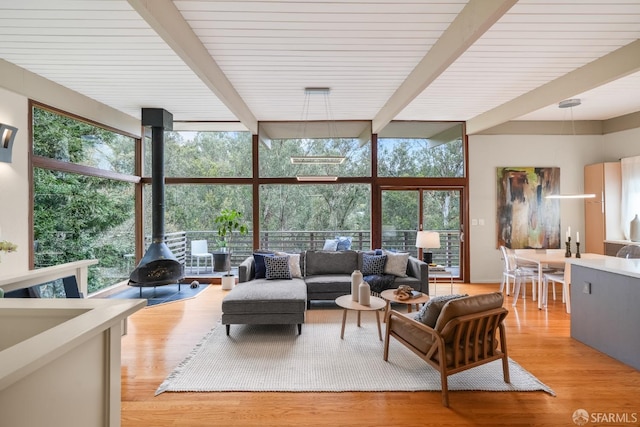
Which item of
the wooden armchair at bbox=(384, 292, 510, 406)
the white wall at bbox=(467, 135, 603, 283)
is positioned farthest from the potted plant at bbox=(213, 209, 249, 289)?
the white wall at bbox=(467, 135, 603, 283)

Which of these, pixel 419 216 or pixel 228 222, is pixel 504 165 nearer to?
pixel 419 216

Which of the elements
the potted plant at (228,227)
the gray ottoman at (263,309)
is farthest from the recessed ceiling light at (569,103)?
the potted plant at (228,227)

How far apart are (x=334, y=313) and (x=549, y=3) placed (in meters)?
3.95

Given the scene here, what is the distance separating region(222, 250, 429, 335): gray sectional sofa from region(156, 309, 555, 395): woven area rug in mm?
253

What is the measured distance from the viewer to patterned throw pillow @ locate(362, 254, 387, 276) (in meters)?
4.99

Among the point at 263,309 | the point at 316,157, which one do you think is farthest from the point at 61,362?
the point at 316,157

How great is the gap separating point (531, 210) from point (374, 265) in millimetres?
3509

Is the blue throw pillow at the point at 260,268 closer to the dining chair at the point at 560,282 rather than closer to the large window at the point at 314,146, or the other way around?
the large window at the point at 314,146

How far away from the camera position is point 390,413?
2320 millimetres

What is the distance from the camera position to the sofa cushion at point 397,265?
4926 millimetres

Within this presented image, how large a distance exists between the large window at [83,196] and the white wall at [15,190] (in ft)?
0.73

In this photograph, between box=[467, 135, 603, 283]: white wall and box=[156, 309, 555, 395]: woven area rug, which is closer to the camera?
box=[156, 309, 555, 395]: woven area rug

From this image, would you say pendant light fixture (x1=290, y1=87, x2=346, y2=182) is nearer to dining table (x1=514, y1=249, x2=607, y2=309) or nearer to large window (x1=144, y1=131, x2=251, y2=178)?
large window (x1=144, y1=131, x2=251, y2=178)

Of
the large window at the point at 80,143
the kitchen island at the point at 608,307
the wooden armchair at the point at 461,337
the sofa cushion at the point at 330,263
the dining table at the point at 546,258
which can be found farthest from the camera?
the sofa cushion at the point at 330,263
